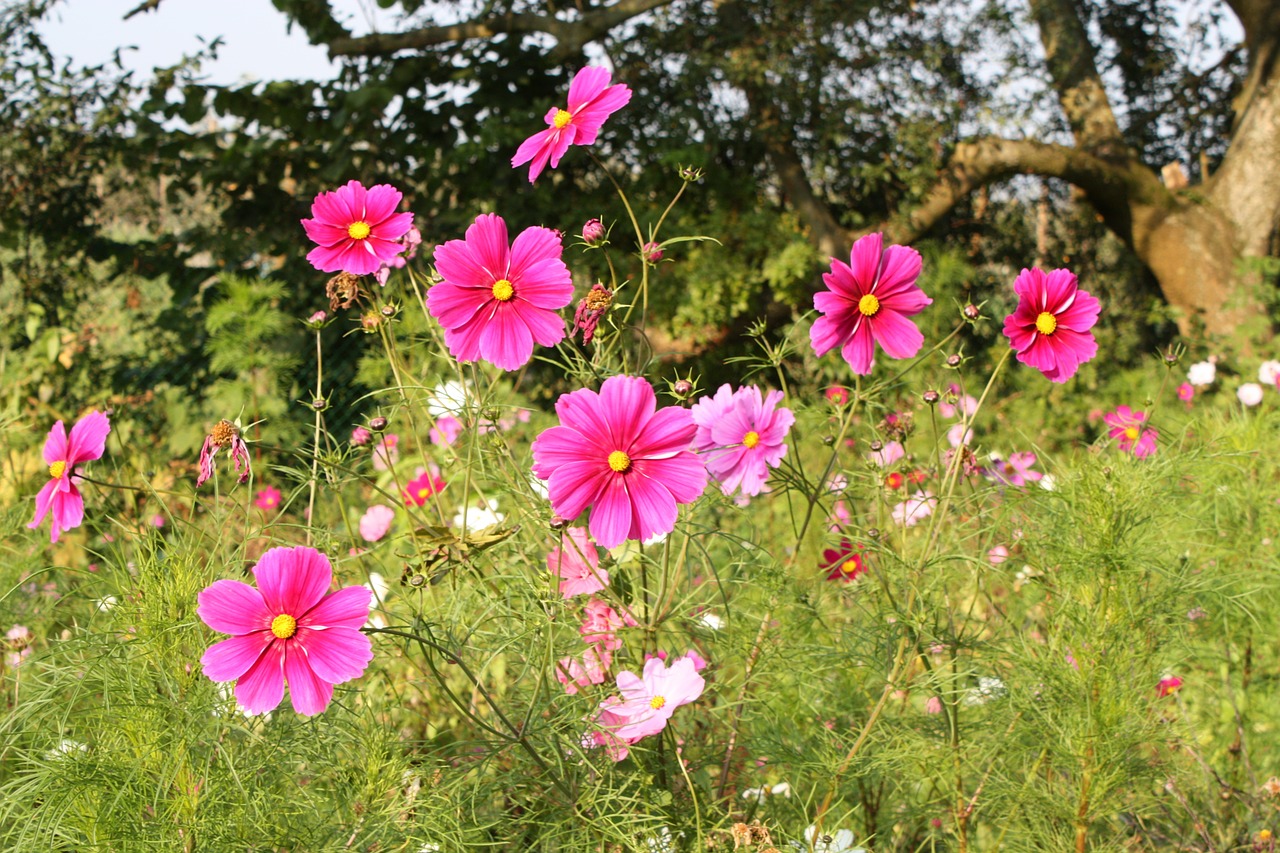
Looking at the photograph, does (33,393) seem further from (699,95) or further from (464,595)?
(464,595)

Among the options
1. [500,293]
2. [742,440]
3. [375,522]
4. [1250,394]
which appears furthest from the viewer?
[1250,394]

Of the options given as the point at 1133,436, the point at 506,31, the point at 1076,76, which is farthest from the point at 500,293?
the point at 1076,76

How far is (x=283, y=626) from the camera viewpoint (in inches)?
37.8

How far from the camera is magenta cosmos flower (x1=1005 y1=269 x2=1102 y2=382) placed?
4.27 ft

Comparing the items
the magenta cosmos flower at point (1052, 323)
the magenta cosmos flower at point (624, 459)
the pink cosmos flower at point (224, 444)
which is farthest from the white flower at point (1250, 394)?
the pink cosmos flower at point (224, 444)

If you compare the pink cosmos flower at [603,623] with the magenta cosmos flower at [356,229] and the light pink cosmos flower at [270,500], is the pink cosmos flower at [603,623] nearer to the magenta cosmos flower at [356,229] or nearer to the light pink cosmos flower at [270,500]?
the magenta cosmos flower at [356,229]

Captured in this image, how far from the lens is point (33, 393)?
496cm

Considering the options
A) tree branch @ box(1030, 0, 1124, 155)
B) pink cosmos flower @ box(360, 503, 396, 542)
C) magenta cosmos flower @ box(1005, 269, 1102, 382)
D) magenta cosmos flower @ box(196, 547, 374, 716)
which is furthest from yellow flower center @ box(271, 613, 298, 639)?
tree branch @ box(1030, 0, 1124, 155)

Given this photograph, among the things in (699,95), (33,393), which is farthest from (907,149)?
(33,393)

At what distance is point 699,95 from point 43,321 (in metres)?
3.68

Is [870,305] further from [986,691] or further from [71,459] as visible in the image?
[71,459]

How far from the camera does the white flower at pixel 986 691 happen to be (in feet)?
5.11

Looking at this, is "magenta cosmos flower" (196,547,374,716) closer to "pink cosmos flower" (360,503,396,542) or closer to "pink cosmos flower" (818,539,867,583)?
"pink cosmos flower" (818,539,867,583)

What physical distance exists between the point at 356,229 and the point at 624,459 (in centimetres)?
46
